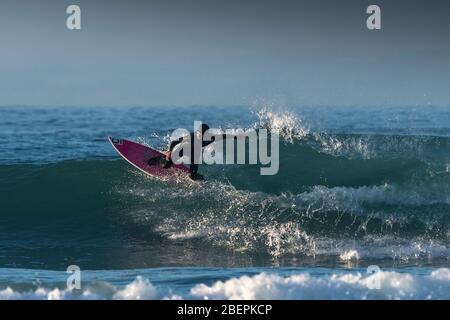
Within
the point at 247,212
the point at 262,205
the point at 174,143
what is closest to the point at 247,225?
the point at 247,212

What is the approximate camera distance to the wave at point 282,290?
8.57 metres

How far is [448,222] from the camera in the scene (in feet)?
46.5

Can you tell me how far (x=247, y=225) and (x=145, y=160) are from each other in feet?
11.6

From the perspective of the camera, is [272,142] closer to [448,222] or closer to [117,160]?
[117,160]

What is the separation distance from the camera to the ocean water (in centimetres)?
921

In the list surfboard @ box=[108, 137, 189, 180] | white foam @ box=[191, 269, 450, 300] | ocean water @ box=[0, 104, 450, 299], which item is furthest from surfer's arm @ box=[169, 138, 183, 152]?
white foam @ box=[191, 269, 450, 300]

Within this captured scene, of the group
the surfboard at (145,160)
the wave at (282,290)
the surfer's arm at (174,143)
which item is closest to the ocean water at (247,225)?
the wave at (282,290)

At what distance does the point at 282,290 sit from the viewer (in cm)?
866

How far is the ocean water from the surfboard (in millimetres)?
213

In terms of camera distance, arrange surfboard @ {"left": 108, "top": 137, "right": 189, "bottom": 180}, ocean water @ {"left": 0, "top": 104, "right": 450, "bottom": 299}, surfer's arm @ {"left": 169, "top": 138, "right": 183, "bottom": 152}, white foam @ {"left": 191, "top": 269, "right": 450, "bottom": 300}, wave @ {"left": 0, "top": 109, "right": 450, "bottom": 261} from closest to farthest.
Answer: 1. white foam @ {"left": 191, "top": 269, "right": 450, "bottom": 300}
2. ocean water @ {"left": 0, "top": 104, "right": 450, "bottom": 299}
3. wave @ {"left": 0, "top": 109, "right": 450, "bottom": 261}
4. surfer's arm @ {"left": 169, "top": 138, "right": 183, "bottom": 152}
5. surfboard @ {"left": 108, "top": 137, "right": 189, "bottom": 180}

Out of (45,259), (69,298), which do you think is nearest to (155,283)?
(69,298)

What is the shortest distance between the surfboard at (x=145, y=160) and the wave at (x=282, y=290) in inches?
258

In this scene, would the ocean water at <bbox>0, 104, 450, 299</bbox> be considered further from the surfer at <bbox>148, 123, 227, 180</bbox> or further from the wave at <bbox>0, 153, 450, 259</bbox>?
the surfer at <bbox>148, 123, 227, 180</bbox>

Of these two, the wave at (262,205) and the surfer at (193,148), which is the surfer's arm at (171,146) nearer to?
the surfer at (193,148)
